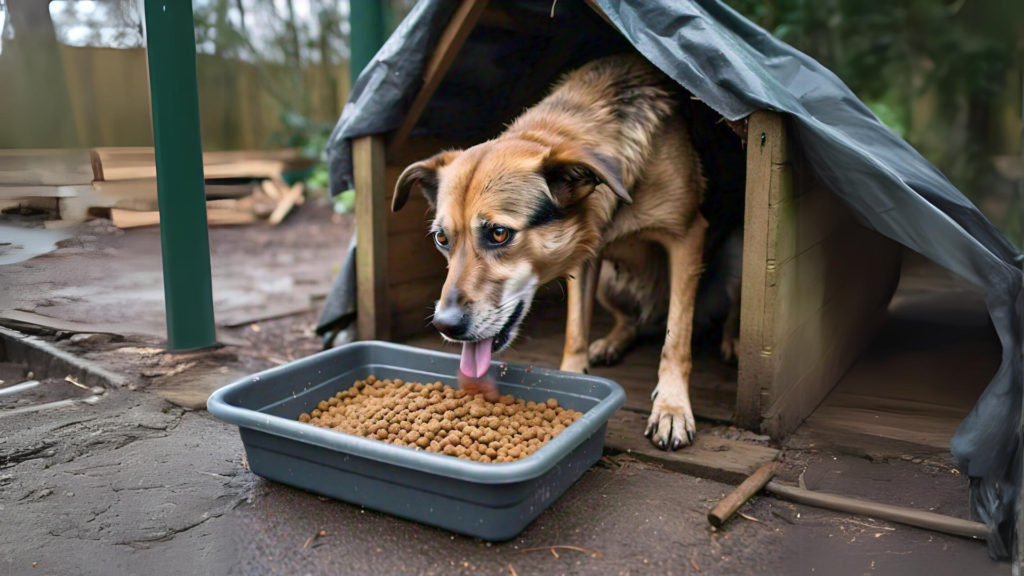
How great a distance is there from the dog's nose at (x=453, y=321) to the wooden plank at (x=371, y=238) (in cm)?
146

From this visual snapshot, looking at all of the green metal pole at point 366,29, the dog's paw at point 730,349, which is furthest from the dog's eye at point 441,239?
the green metal pole at point 366,29

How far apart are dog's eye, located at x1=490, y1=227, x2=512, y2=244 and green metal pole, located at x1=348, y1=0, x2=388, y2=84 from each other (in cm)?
276

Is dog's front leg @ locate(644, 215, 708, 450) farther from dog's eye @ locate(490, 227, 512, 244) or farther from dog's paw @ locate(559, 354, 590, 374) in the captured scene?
dog's eye @ locate(490, 227, 512, 244)

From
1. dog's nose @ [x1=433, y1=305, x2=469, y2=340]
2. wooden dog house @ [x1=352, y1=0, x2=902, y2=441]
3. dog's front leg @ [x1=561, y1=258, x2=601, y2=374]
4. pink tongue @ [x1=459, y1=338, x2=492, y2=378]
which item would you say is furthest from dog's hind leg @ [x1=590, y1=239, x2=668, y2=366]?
dog's nose @ [x1=433, y1=305, x2=469, y2=340]

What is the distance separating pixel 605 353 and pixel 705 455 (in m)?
1.12

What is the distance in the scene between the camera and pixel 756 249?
2547 millimetres

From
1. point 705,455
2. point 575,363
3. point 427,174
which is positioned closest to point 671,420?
point 705,455

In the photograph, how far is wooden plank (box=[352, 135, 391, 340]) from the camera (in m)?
3.53

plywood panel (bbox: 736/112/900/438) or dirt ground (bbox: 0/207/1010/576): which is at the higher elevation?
plywood panel (bbox: 736/112/900/438)

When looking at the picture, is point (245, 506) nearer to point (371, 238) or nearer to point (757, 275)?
point (371, 238)

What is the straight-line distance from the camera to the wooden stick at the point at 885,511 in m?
2.04

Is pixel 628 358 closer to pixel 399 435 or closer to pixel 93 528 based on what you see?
pixel 399 435

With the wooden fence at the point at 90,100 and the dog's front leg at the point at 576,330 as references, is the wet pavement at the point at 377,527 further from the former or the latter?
the wooden fence at the point at 90,100

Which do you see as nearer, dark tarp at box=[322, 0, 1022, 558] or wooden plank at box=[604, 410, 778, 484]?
dark tarp at box=[322, 0, 1022, 558]
